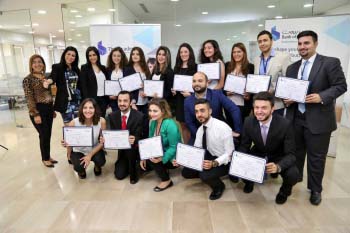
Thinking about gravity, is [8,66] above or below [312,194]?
above

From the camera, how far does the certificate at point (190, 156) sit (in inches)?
92.6

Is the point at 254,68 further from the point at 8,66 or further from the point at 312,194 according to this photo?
the point at 8,66

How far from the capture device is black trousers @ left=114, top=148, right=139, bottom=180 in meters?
2.85

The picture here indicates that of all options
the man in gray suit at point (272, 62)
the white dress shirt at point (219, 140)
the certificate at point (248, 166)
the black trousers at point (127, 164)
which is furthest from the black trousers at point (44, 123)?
the man in gray suit at point (272, 62)

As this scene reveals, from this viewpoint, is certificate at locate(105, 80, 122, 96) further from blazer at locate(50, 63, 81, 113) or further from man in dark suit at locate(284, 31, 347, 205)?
man in dark suit at locate(284, 31, 347, 205)

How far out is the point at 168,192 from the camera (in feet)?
8.71

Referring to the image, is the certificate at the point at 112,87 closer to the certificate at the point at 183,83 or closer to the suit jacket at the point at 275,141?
the certificate at the point at 183,83

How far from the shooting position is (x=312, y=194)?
2.40 m

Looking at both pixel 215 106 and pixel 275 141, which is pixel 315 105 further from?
pixel 215 106

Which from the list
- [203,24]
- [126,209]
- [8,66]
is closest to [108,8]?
[203,24]

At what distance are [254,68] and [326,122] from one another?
991 millimetres

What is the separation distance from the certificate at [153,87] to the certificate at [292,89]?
1360 mm

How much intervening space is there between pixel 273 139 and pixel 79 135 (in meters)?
2.00

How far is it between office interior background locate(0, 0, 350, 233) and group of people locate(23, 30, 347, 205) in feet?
0.62
